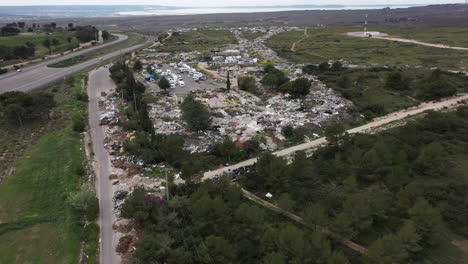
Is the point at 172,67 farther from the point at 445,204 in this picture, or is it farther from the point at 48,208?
the point at 445,204

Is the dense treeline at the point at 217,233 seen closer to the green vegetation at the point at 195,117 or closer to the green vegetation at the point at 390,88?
the green vegetation at the point at 195,117

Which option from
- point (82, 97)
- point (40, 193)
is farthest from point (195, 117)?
point (82, 97)

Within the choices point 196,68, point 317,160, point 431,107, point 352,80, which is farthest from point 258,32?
point 317,160

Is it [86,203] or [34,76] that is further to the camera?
[34,76]

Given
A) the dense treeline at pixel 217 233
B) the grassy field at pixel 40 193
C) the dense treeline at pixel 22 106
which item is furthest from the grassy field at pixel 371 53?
the dense treeline at pixel 217 233

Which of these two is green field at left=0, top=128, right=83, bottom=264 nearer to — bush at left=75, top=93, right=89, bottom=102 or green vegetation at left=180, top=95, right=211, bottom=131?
green vegetation at left=180, top=95, right=211, bottom=131

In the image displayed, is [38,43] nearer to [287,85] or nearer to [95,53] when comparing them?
[95,53]
